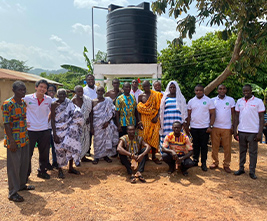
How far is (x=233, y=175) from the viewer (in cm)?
461

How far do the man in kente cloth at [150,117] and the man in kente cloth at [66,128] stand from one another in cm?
126

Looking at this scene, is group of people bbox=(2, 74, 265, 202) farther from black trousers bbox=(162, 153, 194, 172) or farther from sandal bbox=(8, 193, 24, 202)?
sandal bbox=(8, 193, 24, 202)

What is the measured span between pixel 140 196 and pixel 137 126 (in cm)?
162

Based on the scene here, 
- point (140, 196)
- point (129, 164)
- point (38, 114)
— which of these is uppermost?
point (38, 114)

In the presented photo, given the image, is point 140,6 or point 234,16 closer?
point 234,16

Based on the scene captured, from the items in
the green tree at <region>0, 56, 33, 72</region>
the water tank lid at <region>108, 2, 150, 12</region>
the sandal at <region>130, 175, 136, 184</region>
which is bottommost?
the sandal at <region>130, 175, 136, 184</region>

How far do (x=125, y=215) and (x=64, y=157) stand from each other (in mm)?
1882

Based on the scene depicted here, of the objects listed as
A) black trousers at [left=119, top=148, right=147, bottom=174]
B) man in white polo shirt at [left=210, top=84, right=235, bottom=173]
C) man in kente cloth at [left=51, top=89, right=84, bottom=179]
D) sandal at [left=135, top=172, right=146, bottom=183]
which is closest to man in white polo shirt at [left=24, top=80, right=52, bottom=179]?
man in kente cloth at [left=51, top=89, right=84, bottom=179]

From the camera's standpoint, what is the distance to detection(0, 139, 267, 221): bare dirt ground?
121 inches

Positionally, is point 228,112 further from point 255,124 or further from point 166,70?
point 166,70

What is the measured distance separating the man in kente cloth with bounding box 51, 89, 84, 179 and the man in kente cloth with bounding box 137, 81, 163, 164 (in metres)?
1.26

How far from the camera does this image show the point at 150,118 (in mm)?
4883

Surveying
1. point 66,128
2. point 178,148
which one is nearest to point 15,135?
point 66,128

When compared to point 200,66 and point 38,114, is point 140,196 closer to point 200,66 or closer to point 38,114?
point 38,114
